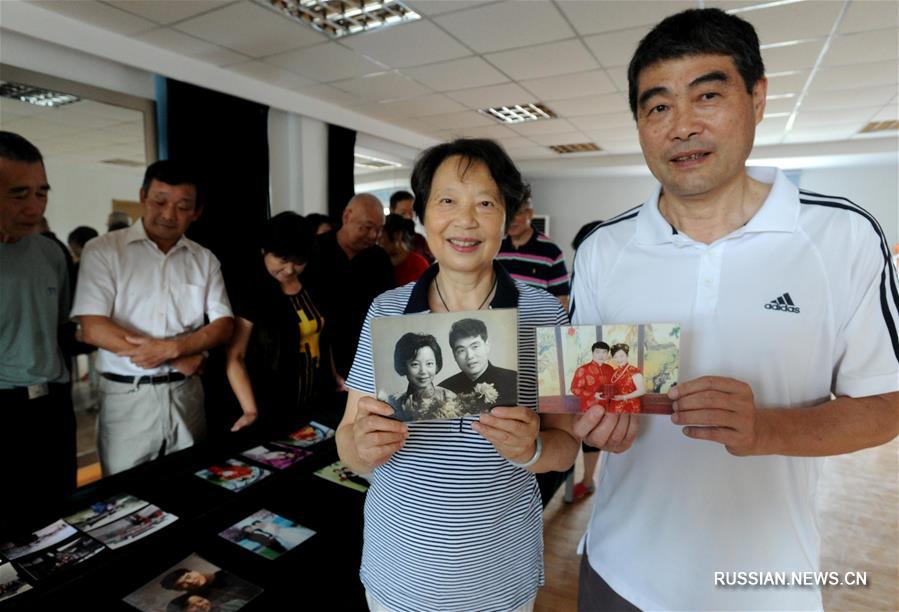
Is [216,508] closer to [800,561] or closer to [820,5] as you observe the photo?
[800,561]

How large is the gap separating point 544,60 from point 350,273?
261cm

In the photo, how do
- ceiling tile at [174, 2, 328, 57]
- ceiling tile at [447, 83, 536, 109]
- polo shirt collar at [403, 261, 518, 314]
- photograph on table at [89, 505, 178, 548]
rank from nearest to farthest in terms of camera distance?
1. polo shirt collar at [403, 261, 518, 314]
2. photograph on table at [89, 505, 178, 548]
3. ceiling tile at [174, 2, 328, 57]
4. ceiling tile at [447, 83, 536, 109]

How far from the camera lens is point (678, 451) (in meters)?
1.06

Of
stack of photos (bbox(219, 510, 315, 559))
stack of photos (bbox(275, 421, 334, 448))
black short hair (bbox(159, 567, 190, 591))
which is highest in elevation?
stack of photos (bbox(275, 421, 334, 448))

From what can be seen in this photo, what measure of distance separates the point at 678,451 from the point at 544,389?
356mm

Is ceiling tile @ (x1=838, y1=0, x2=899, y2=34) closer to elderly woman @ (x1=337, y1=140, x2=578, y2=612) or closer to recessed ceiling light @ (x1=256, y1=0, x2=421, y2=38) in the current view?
recessed ceiling light @ (x1=256, y1=0, x2=421, y2=38)

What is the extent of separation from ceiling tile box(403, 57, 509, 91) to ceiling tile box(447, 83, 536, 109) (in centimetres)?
15

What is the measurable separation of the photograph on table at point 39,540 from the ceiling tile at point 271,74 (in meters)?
4.22

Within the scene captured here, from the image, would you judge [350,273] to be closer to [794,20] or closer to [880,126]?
[794,20]

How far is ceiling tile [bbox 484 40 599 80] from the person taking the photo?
12.9 feet

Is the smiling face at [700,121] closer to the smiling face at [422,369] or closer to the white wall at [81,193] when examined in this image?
the smiling face at [422,369]

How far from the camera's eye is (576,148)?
8211 mm

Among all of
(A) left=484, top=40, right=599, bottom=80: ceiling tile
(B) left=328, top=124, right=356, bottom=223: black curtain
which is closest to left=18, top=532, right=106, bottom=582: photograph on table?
(A) left=484, top=40, right=599, bottom=80: ceiling tile

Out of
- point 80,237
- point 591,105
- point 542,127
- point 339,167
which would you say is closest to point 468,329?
point 80,237
